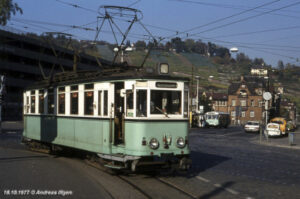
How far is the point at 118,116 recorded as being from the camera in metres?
11.8

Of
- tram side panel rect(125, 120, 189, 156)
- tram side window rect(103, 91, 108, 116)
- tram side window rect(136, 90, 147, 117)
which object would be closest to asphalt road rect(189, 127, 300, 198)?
tram side panel rect(125, 120, 189, 156)

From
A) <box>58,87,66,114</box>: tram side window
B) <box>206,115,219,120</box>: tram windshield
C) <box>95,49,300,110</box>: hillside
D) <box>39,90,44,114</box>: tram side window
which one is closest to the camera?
<box>58,87,66,114</box>: tram side window

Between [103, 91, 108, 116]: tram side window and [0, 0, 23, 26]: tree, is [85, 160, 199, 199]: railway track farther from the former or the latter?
[0, 0, 23, 26]: tree

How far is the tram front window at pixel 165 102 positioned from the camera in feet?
37.2

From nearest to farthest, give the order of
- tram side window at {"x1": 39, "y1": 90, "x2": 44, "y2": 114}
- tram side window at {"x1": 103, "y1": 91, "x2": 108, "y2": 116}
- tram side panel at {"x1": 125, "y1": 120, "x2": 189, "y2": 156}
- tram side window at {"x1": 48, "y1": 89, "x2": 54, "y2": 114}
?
1. tram side panel at {"x1": 125, "y1": 120, "x2": 189, "y2": 156}
2. tram side window at {"x1": 103, "y1": 91, "x2": 108, "y2": 116}
3. tram side window at {"x1": 48, "y1": 89, "x2": 54, "y2": 114}
4. tram side window at {"x1": 39, "y1": 90, "x2": 44, "y2": 114}

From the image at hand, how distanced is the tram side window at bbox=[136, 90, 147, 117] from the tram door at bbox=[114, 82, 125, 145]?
67 cm

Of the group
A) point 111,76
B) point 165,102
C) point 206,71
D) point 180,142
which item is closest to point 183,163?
point 180,142

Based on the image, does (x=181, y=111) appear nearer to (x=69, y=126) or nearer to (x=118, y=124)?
(x=118, y=124)

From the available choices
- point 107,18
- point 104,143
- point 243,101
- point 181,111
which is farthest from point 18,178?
point 243,101

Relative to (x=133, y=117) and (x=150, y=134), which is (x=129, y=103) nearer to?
(x=133, y=117)

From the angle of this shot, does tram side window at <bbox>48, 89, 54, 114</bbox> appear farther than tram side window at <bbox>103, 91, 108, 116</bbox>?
Yes

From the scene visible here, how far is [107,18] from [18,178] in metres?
7.10

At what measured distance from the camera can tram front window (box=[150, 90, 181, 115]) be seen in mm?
11352

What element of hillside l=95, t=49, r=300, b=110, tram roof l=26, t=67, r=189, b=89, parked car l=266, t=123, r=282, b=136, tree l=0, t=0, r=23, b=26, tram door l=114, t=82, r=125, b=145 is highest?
hillside l=95, t=49, r=300, b=110
